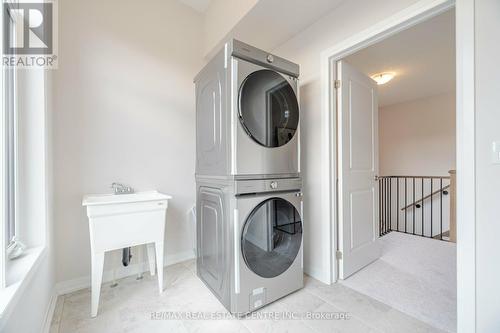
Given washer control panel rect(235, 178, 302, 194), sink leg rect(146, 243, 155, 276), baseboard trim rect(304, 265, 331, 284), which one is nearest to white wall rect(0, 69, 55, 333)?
sink leg rect(146, 243, 155, 276)

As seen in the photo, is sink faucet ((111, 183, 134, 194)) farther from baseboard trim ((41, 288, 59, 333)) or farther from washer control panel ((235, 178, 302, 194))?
washer control panel ((235, 178, 302, 194))

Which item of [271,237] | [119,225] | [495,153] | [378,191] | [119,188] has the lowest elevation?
[271,237]

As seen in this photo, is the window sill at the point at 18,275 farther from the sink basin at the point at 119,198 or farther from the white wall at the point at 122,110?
the white wall at the point at 122,110

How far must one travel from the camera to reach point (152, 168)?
2268 millimetres

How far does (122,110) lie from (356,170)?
95.5 inches

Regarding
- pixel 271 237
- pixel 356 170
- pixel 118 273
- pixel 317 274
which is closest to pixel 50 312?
Result: pixel 118 273

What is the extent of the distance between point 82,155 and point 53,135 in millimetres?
249

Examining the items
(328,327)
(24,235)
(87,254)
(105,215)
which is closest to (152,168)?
(105,215)

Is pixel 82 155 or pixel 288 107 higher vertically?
pixel 288 107

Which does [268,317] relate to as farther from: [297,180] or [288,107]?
[288,107]

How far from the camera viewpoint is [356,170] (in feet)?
7.23

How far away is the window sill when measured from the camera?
0.80 m

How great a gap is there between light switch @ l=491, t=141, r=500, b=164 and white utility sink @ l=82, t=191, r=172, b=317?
6.92ft

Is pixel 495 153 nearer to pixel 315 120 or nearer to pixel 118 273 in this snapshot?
pixel 315 120
